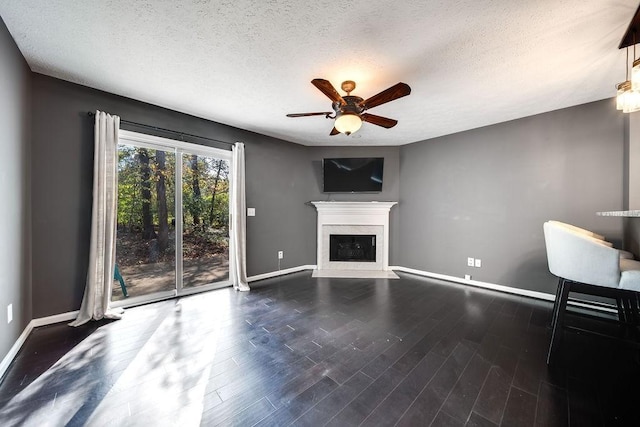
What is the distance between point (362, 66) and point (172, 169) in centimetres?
262

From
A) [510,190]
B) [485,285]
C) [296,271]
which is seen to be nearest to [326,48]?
[510,190]

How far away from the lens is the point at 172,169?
3.05m

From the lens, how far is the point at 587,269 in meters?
1.62

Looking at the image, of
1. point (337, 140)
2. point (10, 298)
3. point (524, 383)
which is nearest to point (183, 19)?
point (10, 298)

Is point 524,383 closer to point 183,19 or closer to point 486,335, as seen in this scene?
point 486,335

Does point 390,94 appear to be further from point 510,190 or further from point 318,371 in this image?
point 510,190

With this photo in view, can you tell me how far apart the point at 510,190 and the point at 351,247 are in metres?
2.63

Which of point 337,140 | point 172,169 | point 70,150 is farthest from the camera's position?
point 337,140

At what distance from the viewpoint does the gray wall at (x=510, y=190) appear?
2.69 m

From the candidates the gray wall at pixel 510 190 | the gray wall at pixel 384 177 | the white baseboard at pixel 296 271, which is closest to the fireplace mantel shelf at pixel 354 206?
the gray wall at pixel 384 177

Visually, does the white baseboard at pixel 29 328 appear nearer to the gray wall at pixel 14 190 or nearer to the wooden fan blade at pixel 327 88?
the gray wall at pixel 14 190

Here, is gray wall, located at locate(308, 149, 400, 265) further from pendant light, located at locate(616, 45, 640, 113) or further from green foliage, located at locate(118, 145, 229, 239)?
A: pendant light, located at locate(616, 45, 640, 113)

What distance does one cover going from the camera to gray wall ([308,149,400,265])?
4.51m

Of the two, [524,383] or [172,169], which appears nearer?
[524,383]
